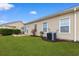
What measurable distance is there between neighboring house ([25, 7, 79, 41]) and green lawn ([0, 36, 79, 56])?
9.5 inches

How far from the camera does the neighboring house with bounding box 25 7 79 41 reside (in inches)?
428

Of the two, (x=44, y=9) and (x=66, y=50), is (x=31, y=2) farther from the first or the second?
(x=66, y=50)

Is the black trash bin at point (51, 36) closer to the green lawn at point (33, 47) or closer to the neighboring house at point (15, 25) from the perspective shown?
the green lawn at point (33, 47)

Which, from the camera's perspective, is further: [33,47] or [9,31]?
[9,31]

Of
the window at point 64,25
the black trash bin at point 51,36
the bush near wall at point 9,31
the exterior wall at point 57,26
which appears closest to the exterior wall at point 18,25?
the bush near wall at point 9,31

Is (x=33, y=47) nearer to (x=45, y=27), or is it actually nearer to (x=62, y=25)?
(x=45, y=27)

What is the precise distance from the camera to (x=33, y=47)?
10820 millimetres

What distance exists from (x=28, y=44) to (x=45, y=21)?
81 centimetres

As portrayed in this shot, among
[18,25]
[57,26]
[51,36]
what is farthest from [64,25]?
[18,25]

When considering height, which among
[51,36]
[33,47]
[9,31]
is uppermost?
[9,31]

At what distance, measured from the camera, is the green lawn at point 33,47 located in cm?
1072

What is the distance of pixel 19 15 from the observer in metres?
10.9

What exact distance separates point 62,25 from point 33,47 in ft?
3.24

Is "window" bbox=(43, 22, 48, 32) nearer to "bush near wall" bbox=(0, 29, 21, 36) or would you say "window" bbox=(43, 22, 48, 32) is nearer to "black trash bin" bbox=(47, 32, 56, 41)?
"black trash bin" bbox=(47, 32, 56, 41)
